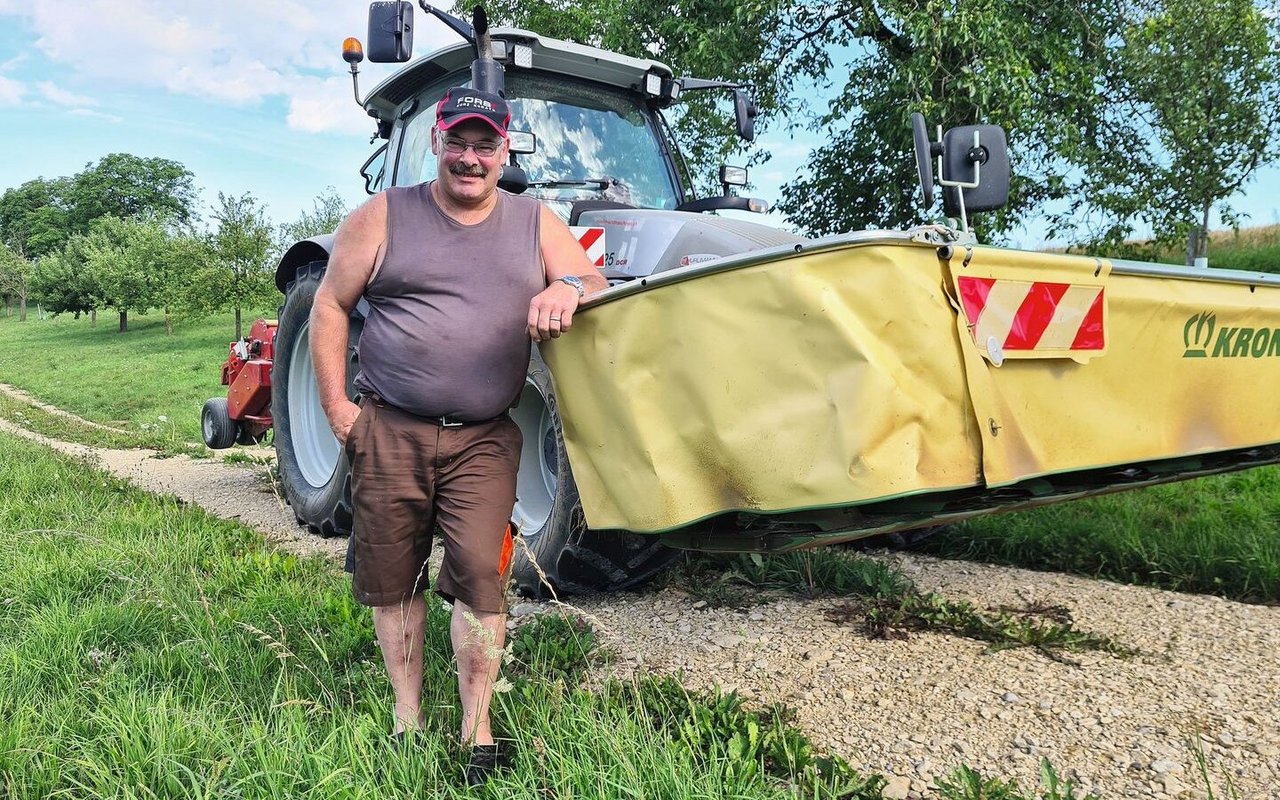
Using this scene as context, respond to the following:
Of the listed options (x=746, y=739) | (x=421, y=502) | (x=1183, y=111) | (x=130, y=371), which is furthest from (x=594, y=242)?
(x=130, y=371)

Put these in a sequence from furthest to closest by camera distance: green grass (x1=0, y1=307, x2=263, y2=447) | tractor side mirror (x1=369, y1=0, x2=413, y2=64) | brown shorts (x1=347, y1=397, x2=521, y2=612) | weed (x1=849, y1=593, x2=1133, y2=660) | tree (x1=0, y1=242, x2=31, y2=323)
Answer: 1. tree (x1=0, y1=242, x2=31, y2=323)
2. green grass (x1=0, y1=307, x2=263, y2=447)
3. tractor side mirror (x1=369, y1=0, x2=413, y2=64)
4. weed (x1=849, y1=593, x2=1133, y2=660)
5. brown shorts (x1=347, y1=397, x2=521, y2=612)

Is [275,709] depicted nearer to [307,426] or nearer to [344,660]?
[344,660]

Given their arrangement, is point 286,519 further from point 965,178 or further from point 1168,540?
point 1168,540

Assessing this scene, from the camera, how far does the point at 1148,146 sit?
33.3ft

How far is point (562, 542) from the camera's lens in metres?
3.26

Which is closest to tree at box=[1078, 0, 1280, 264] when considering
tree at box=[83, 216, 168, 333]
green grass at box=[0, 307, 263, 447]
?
green grass at box=[0, 307, 263, 447]

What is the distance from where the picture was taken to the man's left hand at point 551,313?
7.74ft

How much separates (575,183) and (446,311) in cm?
194

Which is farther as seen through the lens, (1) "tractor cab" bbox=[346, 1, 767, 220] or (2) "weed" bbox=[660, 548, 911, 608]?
(1) "tractor cab" bbox=[346, 1, 767, 220]

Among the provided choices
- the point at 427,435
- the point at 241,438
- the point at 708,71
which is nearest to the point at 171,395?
the point at 241,438

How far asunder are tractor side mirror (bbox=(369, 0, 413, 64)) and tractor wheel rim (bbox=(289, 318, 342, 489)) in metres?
2.16

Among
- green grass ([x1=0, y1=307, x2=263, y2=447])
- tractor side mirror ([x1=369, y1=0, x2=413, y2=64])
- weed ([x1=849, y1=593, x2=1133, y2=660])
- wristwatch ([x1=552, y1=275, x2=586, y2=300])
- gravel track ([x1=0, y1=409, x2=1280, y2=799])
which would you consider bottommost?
green grass ([x1=0, y1=307, x2=263, y2=447])

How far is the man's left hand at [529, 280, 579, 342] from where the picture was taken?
2.36m

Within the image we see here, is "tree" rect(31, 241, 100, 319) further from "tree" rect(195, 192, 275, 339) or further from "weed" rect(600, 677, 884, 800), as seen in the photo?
"weed" rect(600, 677, 884, 800)
